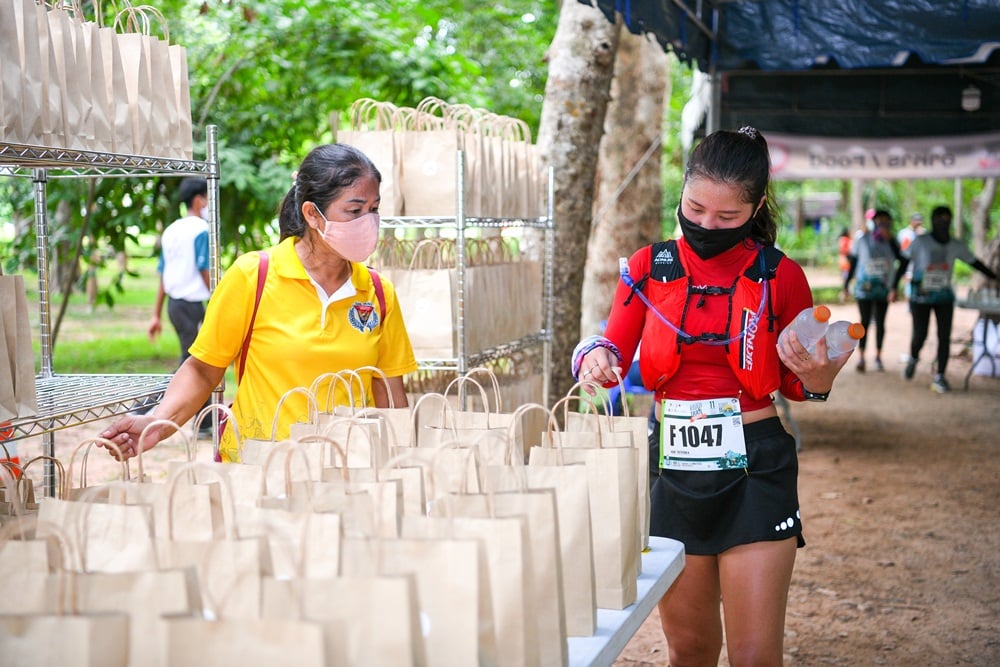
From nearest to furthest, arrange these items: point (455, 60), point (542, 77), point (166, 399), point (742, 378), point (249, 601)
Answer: point (249, 601) → point (742, 378) → point (166, 399) → point (455, 60) → point (542, 77)

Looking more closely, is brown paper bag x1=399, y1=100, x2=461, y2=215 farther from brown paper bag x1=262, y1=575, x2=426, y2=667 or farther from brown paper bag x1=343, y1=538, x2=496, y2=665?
brown paper bag x1=262, y1=575, x2=426, y2=667

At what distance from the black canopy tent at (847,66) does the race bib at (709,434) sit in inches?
115

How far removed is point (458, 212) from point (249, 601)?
313 centimetres

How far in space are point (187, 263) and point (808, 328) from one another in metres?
6.15

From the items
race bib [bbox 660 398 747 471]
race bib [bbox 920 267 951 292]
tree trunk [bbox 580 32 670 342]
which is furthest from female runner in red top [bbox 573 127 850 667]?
race bib [bbox 920 267 951 292]

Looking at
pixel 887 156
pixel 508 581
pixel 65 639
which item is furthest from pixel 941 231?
pixel 65 639

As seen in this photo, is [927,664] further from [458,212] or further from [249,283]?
[249,283]

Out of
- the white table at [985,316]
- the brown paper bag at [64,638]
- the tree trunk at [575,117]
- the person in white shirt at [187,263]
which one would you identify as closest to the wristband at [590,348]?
the brown paper bag at [64,638]

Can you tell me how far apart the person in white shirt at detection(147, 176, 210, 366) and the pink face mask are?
5.06 m

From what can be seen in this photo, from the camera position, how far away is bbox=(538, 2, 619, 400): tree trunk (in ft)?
23.4

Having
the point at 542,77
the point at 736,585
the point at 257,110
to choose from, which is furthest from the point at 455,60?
the point at 736,585

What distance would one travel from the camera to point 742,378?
9.07 ft

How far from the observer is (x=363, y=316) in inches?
125

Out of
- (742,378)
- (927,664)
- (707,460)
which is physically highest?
(742,378)
